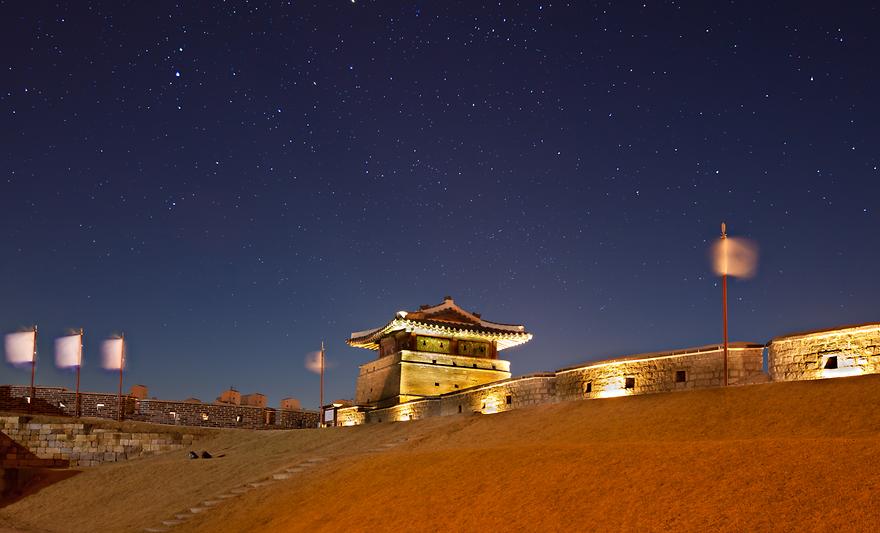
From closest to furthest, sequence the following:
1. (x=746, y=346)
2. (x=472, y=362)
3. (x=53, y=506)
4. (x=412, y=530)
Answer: (x=412, y=530) < (x=746, y=346) < (x=53, y=506) < (x=472, y=362)

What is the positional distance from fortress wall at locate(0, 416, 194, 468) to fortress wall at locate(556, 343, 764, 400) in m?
21.3

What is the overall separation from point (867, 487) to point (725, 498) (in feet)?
5.43

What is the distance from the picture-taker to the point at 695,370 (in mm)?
20750

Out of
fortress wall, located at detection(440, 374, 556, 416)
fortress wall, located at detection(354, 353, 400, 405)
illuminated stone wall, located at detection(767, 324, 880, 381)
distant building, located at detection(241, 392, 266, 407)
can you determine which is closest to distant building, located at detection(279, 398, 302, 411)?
distant building, located at detection(241, 392, 266, 407)

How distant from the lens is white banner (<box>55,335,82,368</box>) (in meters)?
42.0

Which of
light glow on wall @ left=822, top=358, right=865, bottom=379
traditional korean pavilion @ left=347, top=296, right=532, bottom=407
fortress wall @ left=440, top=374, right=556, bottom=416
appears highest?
traditional korean pavilion @ left=347, top=296, right=532, bottom=407

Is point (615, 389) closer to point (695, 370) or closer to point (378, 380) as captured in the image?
point (695, 370)

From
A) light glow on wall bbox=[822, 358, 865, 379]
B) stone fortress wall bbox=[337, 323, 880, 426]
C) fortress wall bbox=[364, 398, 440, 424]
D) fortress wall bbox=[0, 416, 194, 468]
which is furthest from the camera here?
fortress wall bbox=[0, 416, 194, 468]

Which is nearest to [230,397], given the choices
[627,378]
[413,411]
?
[413,411]

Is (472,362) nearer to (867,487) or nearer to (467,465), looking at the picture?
(467,465)

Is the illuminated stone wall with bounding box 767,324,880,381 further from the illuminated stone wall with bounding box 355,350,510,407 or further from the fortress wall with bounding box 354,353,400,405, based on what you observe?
the fortress wall with bounding box 354,353,400,405

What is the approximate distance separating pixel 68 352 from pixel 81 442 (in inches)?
277

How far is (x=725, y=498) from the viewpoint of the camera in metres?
10.2

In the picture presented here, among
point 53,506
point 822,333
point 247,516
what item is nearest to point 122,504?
point 53,506
